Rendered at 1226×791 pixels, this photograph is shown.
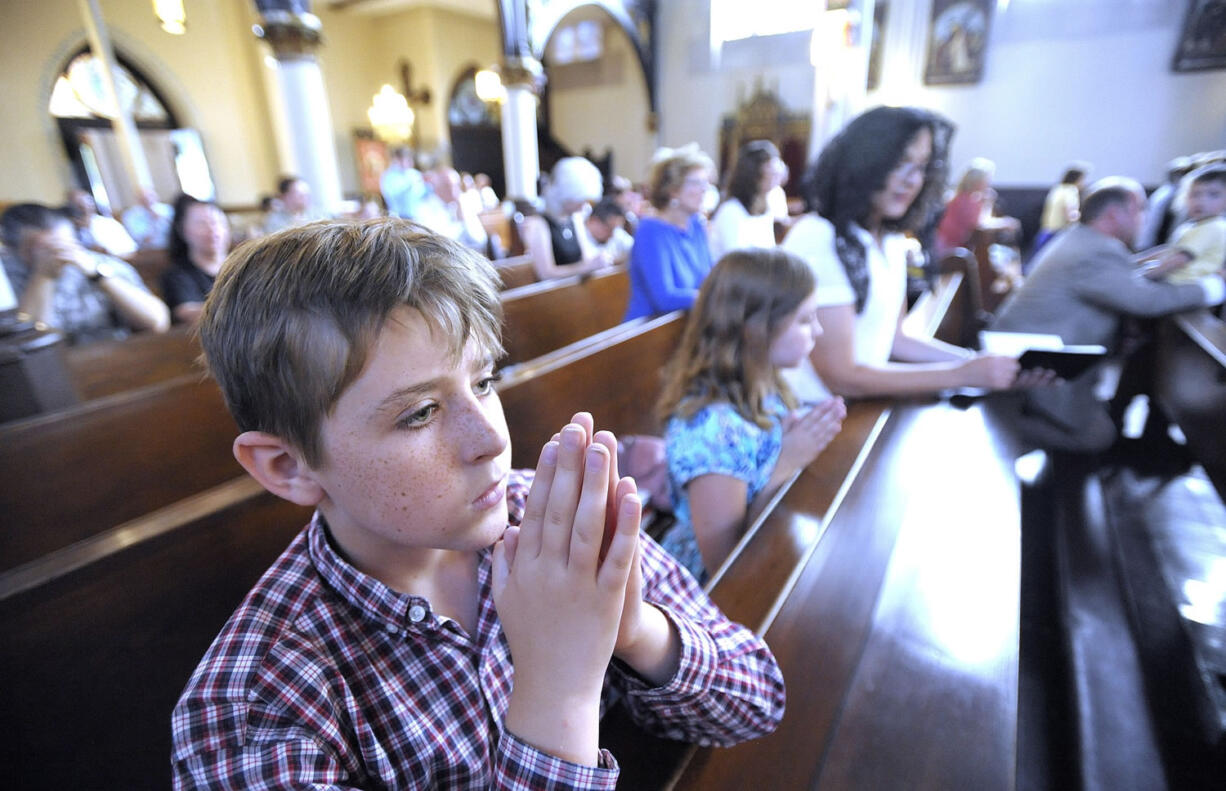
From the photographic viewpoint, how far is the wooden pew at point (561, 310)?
8.02ft

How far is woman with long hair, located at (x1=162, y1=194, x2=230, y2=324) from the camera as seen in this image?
8.33ft

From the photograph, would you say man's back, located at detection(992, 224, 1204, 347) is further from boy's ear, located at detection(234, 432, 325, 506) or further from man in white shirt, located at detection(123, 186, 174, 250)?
man in white shirt, located at detection(123, 186, 174, 250)

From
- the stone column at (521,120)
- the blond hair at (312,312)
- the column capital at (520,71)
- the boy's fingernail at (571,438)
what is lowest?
the boy's fingernail at (571,438)

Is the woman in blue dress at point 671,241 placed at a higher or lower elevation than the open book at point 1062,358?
higher

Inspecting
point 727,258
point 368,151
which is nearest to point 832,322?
point 727,258

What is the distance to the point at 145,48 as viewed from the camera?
848 centimetres

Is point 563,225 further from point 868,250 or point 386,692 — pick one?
point 386,692

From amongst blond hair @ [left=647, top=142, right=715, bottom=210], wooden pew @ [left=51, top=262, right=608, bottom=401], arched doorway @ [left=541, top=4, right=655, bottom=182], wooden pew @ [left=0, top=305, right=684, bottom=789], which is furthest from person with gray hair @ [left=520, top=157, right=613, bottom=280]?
arched doorway @ [left=541, top=4, right=655, bottom=182]

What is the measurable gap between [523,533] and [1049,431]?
2627 millimetres

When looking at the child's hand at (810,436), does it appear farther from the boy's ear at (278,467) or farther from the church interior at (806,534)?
the boy's ear at (278,467)

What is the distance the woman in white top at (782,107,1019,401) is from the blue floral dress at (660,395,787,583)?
18.3 inches

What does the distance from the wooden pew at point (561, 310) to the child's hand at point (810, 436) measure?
1.14m

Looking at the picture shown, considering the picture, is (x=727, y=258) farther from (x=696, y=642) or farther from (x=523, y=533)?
(x=523, y=533)

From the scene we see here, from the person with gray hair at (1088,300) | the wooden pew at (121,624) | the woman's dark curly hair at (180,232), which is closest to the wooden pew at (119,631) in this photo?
the wooden pew at (121,624)
